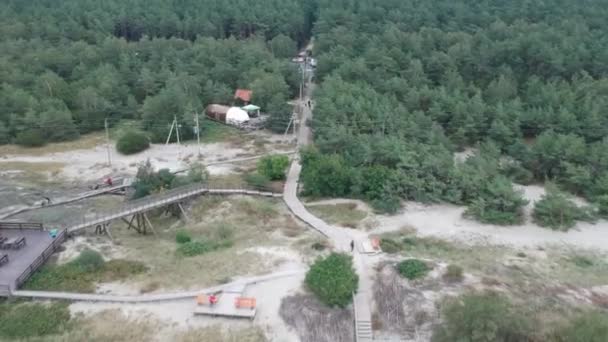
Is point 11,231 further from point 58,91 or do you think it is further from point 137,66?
point 137,66

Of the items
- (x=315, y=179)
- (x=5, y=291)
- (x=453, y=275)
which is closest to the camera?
(x=5, y=291)

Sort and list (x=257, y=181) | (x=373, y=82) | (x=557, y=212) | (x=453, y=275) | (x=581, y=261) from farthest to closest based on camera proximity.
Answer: (x=373, y=82)
(x=257, y=181)
(x=557, y=212)
(x=581, y=261)
(x=453, y=275)

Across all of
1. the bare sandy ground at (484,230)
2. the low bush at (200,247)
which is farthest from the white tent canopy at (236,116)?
the low bush at (200,247)

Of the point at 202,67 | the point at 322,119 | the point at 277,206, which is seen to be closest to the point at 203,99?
the point at 202,67

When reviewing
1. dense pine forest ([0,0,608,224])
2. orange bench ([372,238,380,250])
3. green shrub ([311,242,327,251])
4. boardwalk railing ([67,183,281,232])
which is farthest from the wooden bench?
orange bench ([372,238,380,250])

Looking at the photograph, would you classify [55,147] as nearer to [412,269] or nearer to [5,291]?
[5,291]

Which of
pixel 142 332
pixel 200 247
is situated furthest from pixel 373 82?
pixel 142 332
